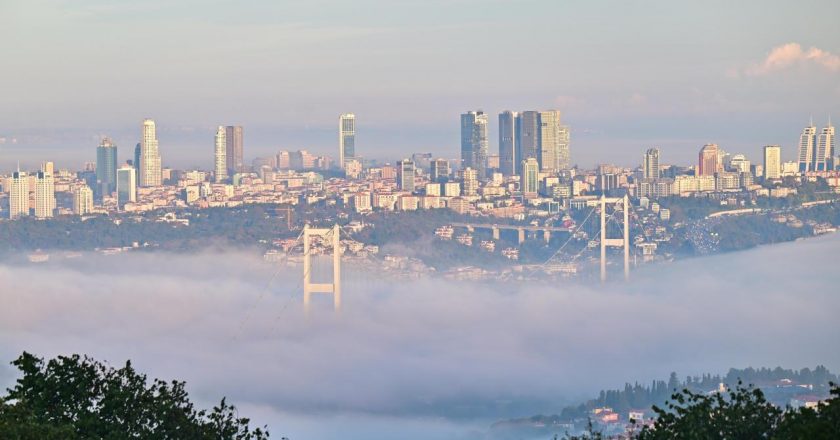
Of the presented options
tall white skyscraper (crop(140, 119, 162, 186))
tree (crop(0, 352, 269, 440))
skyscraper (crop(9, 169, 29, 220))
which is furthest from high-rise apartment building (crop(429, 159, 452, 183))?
tree (crop(0, 352, 269, 440))

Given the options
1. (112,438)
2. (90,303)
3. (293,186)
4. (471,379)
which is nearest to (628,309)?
(471,379)

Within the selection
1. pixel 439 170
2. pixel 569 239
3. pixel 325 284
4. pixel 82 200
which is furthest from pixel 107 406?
pixel 439 170

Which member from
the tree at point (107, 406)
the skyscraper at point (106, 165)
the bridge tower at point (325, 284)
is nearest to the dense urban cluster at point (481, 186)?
the skyscraper at point (106, 165)

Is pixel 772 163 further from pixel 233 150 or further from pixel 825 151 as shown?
pixel 233 150

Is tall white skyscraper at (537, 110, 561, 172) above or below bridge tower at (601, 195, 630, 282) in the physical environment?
above

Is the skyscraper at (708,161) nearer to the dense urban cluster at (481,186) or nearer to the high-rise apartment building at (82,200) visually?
the dense urban cluster at (481,186)

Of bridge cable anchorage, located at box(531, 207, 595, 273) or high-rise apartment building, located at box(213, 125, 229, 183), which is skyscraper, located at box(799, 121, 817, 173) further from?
high-rise apartment building, located at box(213, 125, 229, 183)

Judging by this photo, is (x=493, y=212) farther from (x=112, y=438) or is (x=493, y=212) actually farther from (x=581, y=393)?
(x=112, y=438)

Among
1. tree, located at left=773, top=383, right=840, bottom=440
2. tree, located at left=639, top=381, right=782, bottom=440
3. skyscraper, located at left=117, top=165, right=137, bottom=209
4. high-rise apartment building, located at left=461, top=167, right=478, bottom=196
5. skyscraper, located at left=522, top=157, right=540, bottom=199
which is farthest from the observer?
skyscraper, located at left=117, top=165, right=137, bottom=209
